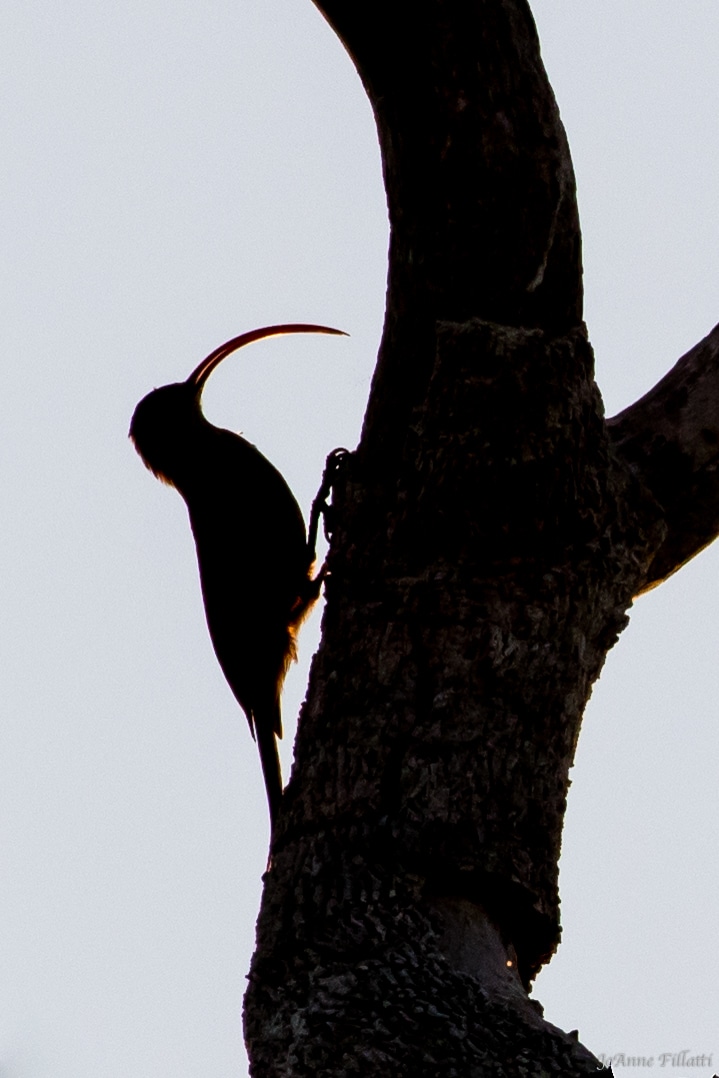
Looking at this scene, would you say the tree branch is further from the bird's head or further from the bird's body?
the bird's head

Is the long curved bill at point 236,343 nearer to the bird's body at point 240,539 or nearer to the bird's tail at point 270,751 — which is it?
the bird's body at point 240,539

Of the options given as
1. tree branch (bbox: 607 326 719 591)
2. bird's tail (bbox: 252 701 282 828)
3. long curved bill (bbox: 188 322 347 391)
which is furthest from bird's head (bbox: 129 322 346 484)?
tree branch (bbox: 607 326 719 591)

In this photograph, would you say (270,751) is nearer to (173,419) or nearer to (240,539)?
(240,539)

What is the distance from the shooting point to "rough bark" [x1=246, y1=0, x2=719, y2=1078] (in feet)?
7.60

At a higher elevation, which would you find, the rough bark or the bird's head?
the bird's head

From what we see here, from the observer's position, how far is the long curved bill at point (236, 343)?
4.26m

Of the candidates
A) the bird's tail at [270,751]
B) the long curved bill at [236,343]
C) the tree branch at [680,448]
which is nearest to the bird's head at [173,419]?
the long curved bill at [236,343]

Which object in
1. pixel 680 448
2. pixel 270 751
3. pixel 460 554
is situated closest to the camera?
pixel 460 554

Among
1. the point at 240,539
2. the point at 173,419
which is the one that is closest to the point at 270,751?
the point at 240,539

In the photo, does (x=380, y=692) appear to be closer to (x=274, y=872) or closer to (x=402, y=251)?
(x=274, y=872)

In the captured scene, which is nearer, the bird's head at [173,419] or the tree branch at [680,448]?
the tree branch at [680,448]

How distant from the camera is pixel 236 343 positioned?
4.41m

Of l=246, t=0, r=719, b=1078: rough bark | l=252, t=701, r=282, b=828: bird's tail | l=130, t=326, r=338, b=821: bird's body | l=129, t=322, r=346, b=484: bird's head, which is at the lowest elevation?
l=246, t=0, r=719, b=1078: rough bark

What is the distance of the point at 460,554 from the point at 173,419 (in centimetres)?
213
